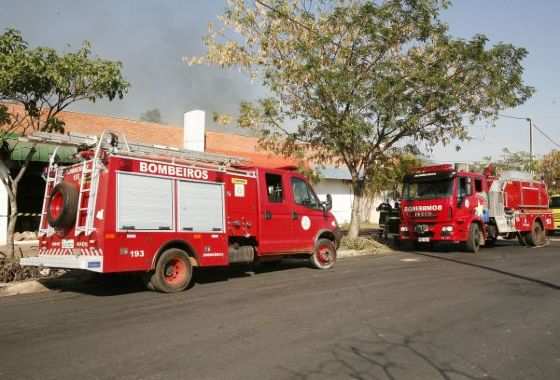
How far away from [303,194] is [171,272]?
4.38 m

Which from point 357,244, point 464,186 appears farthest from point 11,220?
point 464,186

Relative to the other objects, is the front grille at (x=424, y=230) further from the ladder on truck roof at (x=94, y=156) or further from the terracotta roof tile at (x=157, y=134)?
the ladder on truck roof at (x=94, y=156)

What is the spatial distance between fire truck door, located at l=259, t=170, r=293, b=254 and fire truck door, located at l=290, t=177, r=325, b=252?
24 centimetres

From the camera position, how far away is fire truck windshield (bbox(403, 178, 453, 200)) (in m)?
17.3

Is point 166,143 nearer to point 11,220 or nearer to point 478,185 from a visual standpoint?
point 478,185

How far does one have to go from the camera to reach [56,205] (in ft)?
30.1

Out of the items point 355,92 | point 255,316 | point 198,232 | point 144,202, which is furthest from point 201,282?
point 355,92

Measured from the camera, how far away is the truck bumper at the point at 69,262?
27.0 ft

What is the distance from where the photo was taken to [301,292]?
919 cm

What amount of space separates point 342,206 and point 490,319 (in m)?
29.8

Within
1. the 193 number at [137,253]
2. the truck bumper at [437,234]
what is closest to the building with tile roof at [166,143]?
the truck bumper at [437,234]

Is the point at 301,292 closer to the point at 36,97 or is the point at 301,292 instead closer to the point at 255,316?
the point at 255,316

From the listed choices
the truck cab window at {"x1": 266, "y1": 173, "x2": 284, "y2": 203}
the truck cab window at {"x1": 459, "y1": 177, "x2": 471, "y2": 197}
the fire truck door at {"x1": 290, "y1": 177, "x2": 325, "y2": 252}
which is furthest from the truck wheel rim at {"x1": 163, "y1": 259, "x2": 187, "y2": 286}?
the truck cab window at {"x1": 459, "y1": 177, "x2": 471, "y2": 197}

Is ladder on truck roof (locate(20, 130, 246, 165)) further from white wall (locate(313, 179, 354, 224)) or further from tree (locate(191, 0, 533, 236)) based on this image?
white wall (locate(313, 179, 354, 224))
